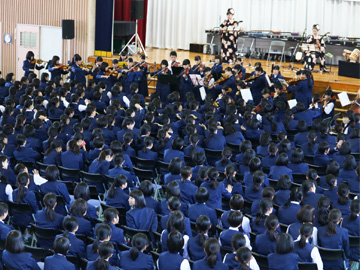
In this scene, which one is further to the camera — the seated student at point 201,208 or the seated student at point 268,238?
the seated student at point 201,208

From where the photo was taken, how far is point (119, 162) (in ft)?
28.6

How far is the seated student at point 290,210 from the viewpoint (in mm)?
7551

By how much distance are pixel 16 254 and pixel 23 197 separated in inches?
69.4

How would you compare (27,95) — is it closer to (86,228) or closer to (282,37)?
(86,228)

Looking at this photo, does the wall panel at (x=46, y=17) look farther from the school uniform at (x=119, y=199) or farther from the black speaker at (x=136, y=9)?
the school uniform at (x=119, y=199)

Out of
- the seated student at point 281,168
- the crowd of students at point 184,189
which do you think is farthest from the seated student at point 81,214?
the seated student at point 281,168

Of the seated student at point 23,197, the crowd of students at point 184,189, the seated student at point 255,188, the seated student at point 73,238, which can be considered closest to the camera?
the crowd of students at point 184,189

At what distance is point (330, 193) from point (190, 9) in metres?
16.2

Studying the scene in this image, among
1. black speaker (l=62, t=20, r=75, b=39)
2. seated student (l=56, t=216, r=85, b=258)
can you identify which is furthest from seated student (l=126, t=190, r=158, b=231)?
black speaker (l=62, t=20, r=75, b=39)

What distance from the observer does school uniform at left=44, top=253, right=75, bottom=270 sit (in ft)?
20.0

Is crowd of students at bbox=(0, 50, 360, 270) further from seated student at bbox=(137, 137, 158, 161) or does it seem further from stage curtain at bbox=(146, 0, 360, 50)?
stage curtain at bbox=(146, 0, 360, 50)

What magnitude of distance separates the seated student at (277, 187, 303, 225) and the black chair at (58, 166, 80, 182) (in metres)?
3.24

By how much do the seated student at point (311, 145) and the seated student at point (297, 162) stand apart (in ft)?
3.71

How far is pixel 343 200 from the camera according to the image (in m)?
7.70
